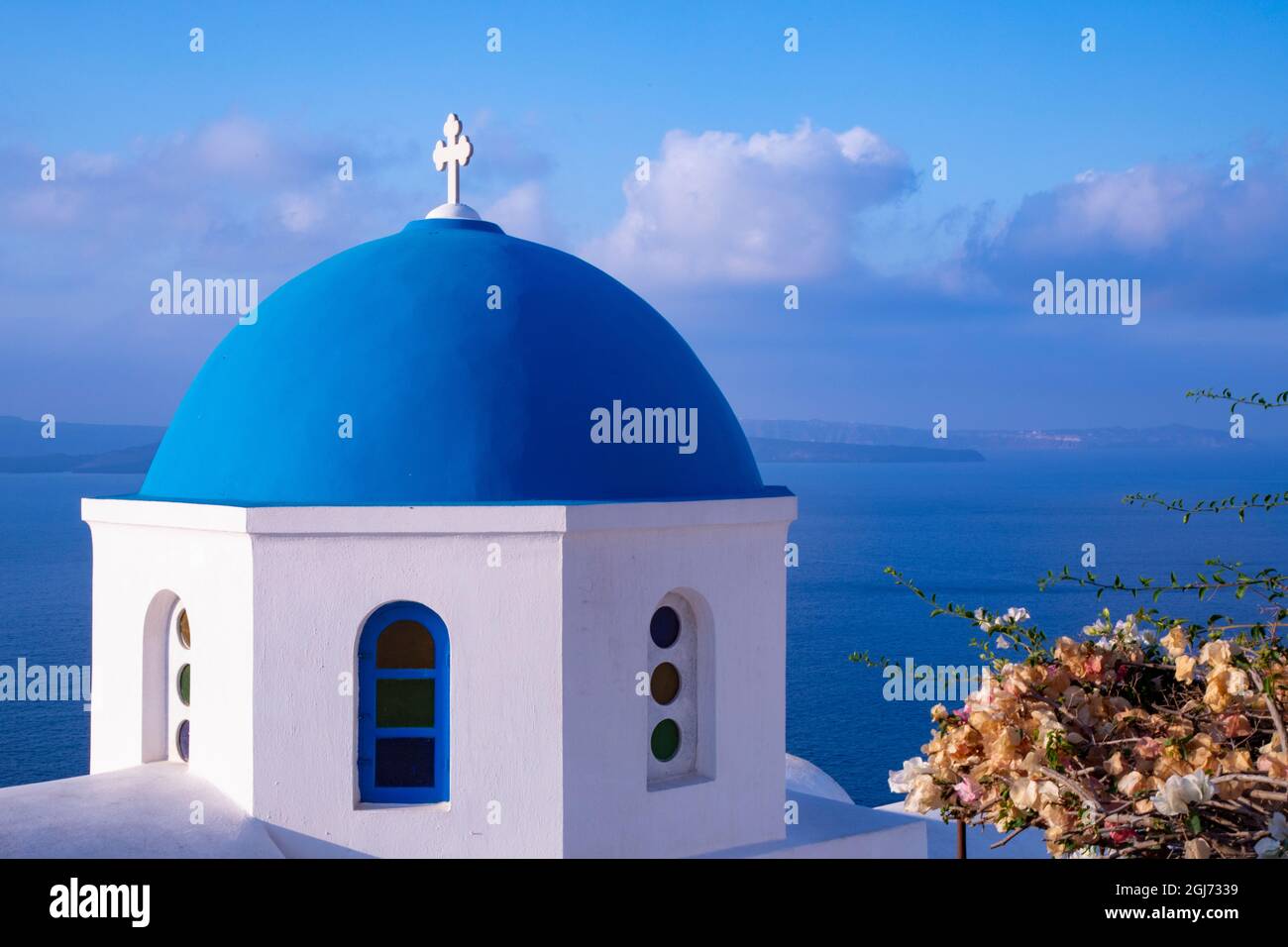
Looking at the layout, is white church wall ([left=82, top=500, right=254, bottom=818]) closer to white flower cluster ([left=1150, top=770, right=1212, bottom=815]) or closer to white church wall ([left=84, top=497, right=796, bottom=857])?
white church wall ([left=84, top=497, right=796, bottom=857])

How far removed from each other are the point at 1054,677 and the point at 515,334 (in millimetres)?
5984

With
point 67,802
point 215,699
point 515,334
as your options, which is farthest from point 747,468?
point 67,802

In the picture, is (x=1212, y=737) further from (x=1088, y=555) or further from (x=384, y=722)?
(x=384, y=722)

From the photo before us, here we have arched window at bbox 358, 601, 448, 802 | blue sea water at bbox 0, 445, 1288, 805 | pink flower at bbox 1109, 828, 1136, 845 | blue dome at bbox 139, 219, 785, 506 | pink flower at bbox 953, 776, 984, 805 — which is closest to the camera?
pink flower at bbox 1109, 828, 1136, 845

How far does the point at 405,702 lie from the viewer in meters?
8.50

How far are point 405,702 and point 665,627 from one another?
1826mm

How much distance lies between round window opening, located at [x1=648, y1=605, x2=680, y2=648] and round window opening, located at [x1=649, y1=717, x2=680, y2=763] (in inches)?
21.2

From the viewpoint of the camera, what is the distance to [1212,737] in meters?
3.23

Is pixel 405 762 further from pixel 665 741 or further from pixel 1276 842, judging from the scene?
pixel 1276 842

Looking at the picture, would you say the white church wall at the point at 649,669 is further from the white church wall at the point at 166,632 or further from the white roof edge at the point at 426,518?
the white church wall at the point at 166,632

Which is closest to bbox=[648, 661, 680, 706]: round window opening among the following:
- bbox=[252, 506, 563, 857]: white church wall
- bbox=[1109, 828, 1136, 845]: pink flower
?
bbox=[252, 506, 563, 857]: white church wall

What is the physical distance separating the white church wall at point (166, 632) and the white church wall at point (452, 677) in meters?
0.22

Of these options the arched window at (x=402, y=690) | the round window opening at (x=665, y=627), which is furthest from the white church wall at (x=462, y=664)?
the round window opening at (x=665, y=627)

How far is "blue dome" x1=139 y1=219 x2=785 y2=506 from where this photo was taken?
8578mm
